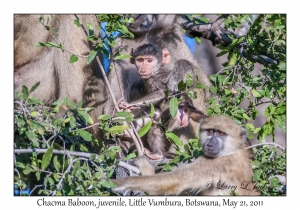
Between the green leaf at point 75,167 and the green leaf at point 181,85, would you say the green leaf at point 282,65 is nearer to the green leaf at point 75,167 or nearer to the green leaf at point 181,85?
the green leaf at point 181,85

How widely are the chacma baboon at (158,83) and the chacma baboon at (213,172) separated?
87cm

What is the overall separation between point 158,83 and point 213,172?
1.68 meters

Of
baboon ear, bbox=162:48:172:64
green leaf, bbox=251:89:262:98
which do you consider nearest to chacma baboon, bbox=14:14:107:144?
baboon ear, bbox=162:48:172:64

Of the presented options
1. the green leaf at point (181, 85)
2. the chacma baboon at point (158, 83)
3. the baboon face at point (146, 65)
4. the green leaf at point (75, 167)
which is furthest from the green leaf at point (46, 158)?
the baboon face at point (146, 65)

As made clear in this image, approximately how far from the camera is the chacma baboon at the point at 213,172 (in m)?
5.29

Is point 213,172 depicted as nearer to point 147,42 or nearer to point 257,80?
point 257,80

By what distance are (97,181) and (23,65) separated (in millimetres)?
2606

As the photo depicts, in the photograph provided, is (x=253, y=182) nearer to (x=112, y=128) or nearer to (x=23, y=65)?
(x=112, y=128)

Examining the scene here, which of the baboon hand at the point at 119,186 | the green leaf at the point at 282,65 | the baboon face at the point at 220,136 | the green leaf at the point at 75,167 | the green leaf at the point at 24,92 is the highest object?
the green leaf at the point at 282,65

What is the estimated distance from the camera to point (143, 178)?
5285mm

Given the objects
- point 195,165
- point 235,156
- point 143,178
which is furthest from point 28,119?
point 235,156

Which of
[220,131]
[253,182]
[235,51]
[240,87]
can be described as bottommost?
[253,182]

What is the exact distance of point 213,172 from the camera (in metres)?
5.43

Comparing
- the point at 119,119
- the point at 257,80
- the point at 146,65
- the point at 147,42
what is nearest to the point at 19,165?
the point at 119,119
